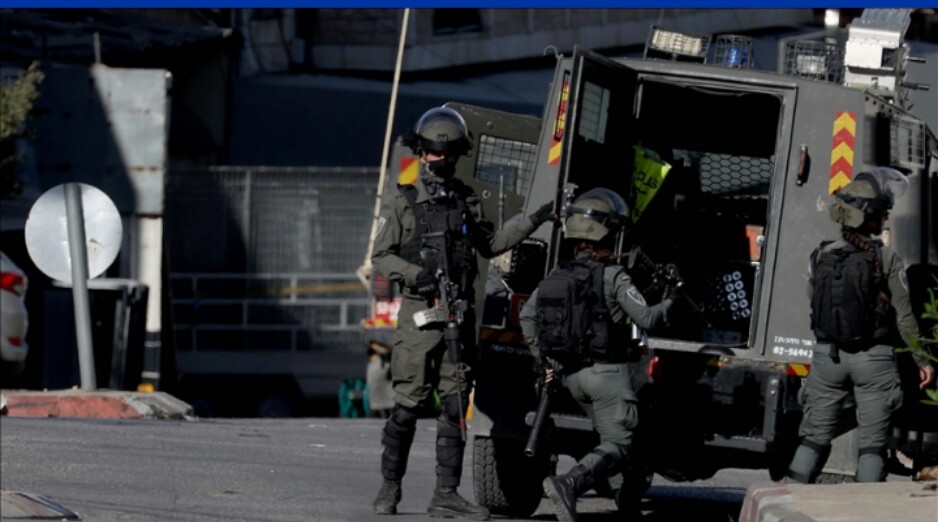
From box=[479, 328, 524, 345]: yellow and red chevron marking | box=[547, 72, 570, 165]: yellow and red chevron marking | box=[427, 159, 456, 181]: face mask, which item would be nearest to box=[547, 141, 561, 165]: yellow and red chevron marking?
box=[547, 72, 570, 165]: yellow and red chevron marking

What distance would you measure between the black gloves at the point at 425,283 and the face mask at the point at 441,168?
0.47 m

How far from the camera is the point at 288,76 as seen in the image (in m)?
27.7

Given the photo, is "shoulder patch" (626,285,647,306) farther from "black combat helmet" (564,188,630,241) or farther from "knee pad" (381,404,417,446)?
"knee pad" (381,404,417,446)

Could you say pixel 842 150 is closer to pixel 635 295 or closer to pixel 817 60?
pixel 817 60

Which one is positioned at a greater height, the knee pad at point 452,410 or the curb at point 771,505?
the knee pad at point 452,410

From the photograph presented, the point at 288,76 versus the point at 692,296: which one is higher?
the point at 288,76

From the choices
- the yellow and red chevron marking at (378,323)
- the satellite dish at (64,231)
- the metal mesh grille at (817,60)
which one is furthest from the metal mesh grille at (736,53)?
the yellow and red chevron marking at (378,323)

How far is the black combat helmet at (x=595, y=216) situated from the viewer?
9.08 meters

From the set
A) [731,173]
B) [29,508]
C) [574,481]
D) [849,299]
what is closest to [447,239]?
[574,481]

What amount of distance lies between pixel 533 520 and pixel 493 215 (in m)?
1.98

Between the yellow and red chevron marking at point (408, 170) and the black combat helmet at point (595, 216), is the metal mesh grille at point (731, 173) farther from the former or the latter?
the yellow and red chevron marking at point (408, 170)

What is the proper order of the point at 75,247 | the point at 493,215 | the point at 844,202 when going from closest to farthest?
the point at 844,202
the point at 493,215
the point at 75,247

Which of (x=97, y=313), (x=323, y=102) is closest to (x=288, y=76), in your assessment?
(x=323, y=102)

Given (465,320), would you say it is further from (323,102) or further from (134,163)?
(323,102)
